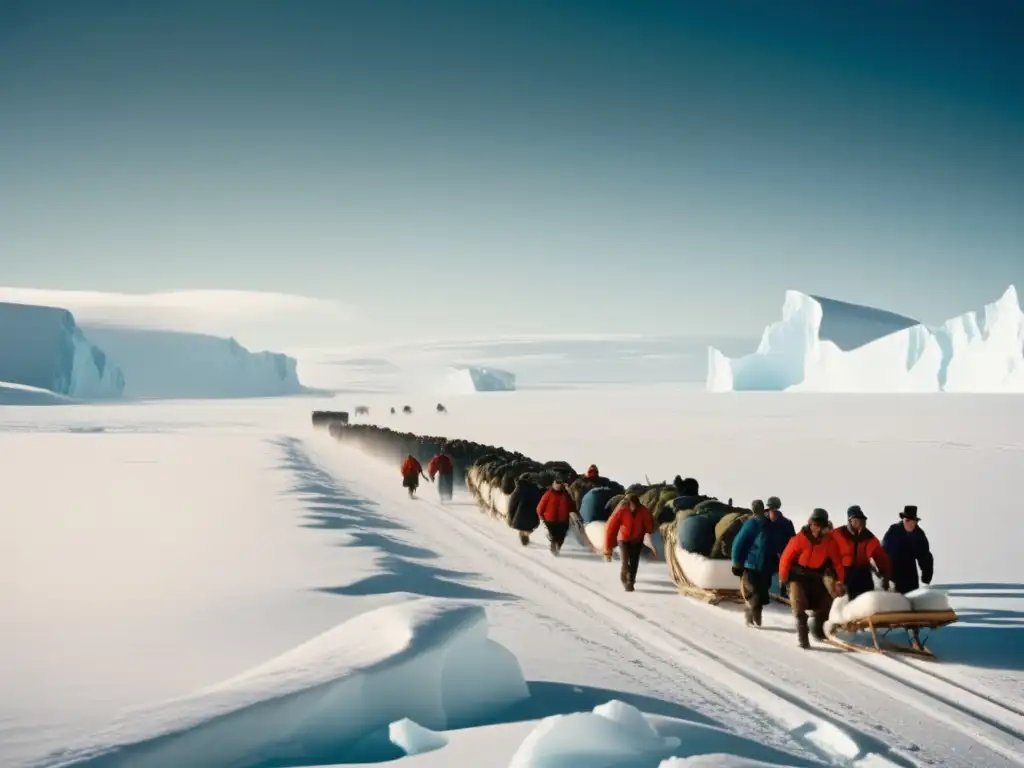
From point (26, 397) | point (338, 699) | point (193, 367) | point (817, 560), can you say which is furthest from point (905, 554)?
point (193, 367)

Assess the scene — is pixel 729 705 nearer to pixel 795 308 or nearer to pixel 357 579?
pixel 357 579

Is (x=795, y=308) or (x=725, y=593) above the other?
(x=795, y=308)

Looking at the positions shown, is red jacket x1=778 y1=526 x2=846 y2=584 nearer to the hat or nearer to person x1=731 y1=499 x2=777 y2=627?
the hat

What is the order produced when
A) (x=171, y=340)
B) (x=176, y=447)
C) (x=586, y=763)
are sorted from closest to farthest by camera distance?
(x=586, y=763) < (x=176, y=447) < (x=171, y=340)

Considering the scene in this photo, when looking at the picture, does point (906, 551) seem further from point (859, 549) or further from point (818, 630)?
point (818, 630)

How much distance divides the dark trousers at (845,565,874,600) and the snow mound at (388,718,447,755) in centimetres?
530

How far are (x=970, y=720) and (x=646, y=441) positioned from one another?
36.2m

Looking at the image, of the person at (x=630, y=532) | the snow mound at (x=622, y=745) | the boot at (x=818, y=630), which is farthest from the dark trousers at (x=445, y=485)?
the snow mound at (x=622, y=745)

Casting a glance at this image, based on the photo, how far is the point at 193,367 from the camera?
160 metres

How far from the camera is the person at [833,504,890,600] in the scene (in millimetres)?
9578

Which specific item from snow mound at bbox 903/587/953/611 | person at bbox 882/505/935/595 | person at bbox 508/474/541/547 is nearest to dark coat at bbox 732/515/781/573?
person at bbox 882/505/935/595

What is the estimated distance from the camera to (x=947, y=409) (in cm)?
6900

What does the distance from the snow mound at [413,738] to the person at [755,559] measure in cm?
510

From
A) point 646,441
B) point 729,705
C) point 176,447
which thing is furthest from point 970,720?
point 176,447
